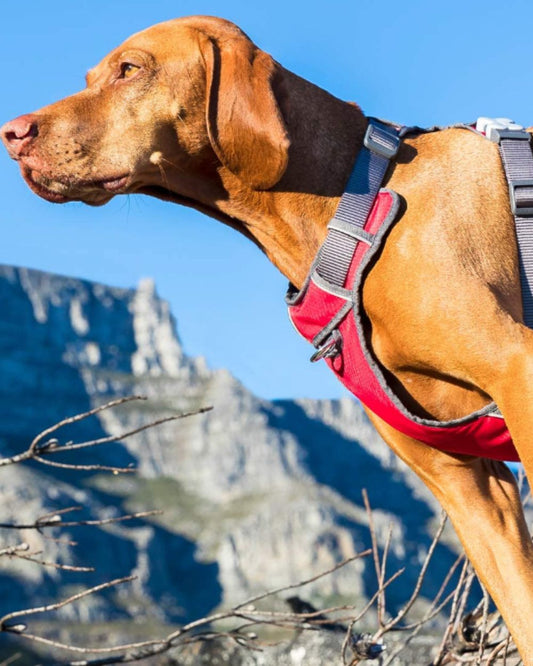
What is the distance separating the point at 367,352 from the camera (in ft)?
13.3

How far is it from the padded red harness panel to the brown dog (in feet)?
0.16

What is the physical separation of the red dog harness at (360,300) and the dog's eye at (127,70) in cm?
96

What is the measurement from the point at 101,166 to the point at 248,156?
0.61m

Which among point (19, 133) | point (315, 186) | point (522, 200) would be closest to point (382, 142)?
point (315, 186)

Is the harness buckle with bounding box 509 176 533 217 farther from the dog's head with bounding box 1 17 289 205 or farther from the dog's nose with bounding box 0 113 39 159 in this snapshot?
the dog's nose with bounding box 0 113 39 159

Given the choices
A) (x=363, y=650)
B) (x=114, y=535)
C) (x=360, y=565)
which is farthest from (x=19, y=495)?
(x=363, y=650)

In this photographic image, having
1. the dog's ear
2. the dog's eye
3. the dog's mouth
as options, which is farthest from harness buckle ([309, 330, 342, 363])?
the dog's eye

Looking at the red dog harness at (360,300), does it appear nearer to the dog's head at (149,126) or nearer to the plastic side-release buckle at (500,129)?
the plastic side-release buckle at (500,129)

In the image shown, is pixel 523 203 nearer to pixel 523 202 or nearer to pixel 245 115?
pixel 523 202

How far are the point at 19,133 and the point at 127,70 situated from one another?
1.64ft

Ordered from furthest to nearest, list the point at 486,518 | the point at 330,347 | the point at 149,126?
the point at 486,518, the point at 330,347, the point at 149,126

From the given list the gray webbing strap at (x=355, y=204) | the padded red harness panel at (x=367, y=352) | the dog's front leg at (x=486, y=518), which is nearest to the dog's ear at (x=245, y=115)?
the gray webbing strap at (x=355, y=204)

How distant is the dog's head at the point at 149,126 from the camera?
407cm

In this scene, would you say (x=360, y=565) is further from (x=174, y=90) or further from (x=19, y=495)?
(x=174, y=90)
